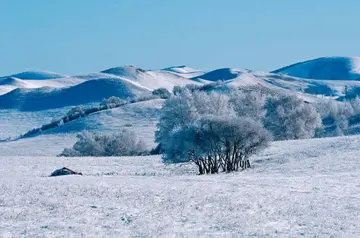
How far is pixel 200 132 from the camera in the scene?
50000 millimetres

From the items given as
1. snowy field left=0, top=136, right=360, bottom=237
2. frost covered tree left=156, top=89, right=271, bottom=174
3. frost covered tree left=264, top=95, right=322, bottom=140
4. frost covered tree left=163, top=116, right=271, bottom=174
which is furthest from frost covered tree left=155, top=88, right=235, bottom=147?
snowy field left=0, top=136, right=360, bottom=237

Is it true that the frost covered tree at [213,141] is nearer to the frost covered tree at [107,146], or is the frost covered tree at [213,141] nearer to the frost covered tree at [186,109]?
the frost covered tree at [186,109]

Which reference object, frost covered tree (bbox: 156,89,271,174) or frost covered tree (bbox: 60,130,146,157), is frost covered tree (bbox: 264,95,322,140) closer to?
frost covered tree (bbox: 60,130,146,157)

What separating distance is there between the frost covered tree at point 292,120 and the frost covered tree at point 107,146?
22351 mm

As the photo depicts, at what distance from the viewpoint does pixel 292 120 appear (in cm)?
9775

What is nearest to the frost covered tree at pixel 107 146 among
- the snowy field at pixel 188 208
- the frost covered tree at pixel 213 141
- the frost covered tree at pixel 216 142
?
the frost covered tree at pixel 216 142

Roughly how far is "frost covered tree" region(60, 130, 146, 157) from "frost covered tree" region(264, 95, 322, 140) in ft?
73.3

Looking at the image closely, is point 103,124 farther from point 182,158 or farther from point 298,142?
point 182,158

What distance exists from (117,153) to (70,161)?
125 feet

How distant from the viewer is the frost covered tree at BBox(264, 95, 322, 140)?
97500 mm

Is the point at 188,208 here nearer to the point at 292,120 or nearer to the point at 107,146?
the point at 292,120

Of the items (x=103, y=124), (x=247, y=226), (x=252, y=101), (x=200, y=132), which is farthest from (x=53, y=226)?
(x=103, y=124)

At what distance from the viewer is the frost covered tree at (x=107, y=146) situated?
101m

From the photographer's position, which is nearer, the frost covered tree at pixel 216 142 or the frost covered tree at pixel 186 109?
the frost covered tree at pixel 216 142
